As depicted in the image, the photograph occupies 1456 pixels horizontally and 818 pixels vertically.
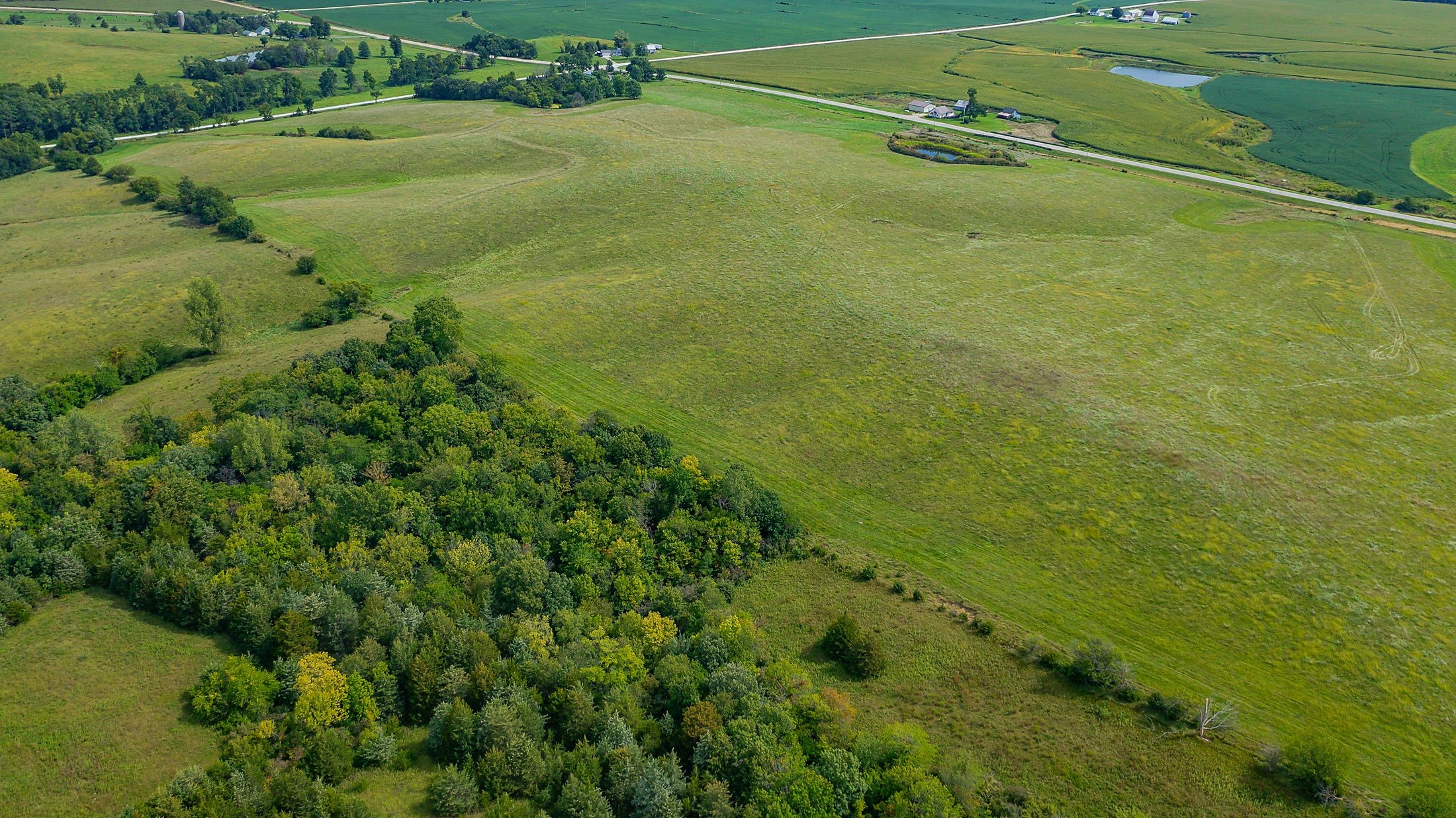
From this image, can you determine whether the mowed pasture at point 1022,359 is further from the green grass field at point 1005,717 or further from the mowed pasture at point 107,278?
the mowed pasture at point 107,278

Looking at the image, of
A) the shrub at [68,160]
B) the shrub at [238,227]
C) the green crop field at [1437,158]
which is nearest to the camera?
the shrub at [238,227]

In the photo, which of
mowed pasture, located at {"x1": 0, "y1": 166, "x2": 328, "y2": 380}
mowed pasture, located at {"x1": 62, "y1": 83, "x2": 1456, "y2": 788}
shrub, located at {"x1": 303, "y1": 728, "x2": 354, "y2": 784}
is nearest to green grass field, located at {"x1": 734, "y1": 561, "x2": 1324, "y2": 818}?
mowed pasture, located at {"x1": 62, "y1": 83, "x2": 1456, "y2": 788}

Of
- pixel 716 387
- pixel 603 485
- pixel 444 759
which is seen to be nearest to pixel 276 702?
pixel 444 759

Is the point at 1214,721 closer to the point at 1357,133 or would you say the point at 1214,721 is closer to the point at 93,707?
the point at 93,707

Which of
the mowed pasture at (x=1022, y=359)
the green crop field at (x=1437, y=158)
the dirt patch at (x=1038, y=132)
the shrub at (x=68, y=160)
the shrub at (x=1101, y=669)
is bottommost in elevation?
the shrub at (x=1101, y=669)

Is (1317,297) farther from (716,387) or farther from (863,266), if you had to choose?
(716,387)

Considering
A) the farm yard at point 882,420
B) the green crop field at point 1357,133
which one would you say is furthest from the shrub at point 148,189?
the green crop field at point 1357,133
